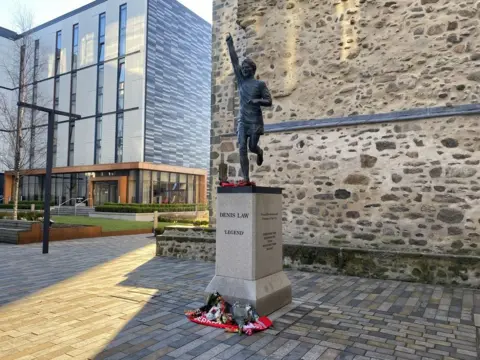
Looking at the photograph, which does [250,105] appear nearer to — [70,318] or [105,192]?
[70,318]

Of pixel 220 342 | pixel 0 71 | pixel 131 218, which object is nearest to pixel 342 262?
pixel 220 342

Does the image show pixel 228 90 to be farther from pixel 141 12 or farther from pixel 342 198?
pixel 141 12

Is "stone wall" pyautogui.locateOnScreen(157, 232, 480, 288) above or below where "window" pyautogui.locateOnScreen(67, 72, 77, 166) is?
below

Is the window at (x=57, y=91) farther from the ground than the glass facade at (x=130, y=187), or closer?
farther from the ground

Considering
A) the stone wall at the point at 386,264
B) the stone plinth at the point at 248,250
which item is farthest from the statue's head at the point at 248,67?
the stone wall at the point at 386,264

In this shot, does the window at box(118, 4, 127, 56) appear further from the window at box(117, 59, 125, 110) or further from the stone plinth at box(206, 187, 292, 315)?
the stone plinth at box(206, 187, 292, 315)

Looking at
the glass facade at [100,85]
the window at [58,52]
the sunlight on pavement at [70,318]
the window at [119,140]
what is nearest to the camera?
the sunlight on pavement at [70,318]

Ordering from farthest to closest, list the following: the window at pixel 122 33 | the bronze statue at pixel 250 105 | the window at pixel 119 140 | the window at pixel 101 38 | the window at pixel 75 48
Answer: the window at pixel 75 48
the window at pixel 101 38
the window at pixel 122 33
the window at pixel 119 140
the bronze statue at pixel 250 105

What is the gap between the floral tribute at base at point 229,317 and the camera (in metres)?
4.17

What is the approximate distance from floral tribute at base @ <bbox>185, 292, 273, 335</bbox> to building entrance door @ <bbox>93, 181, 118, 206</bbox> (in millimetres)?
30739

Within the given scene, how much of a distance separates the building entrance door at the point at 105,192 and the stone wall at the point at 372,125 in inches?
1047

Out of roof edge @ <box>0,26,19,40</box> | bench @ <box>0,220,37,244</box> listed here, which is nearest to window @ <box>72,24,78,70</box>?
roof edge @ <box>0,26,19,40</box>

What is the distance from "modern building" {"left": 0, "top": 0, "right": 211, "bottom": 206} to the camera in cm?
3347

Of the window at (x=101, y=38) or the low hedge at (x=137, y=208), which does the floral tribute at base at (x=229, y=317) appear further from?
the window at (x=101, y=38)
